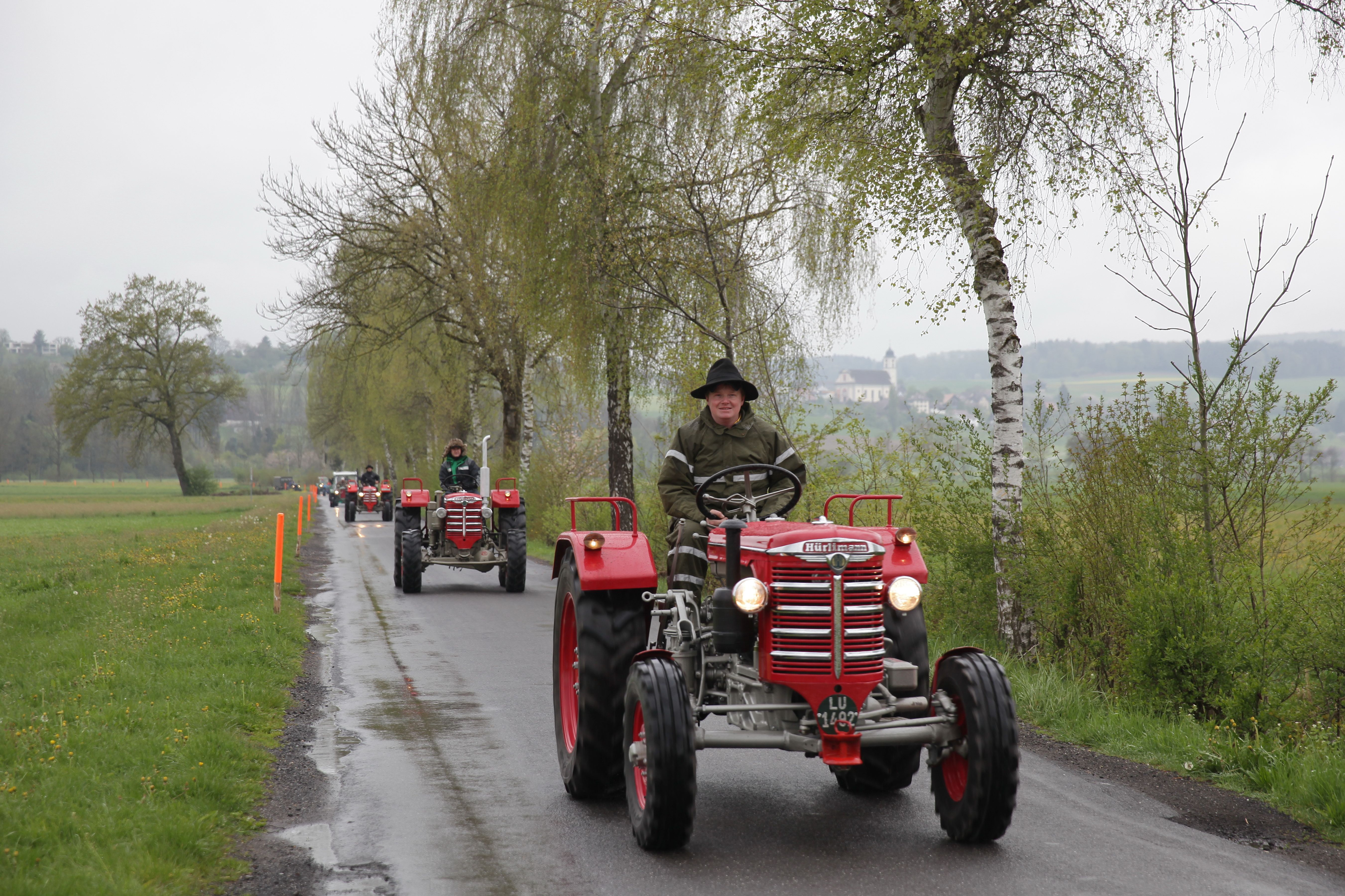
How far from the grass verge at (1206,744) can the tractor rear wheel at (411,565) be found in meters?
9.61

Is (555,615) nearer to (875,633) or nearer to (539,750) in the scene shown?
(539,750)

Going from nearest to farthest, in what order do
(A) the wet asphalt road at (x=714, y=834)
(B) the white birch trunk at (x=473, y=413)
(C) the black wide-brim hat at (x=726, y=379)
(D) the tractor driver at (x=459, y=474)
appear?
(A) the wet asphalt road at (x=714, y=834) < (C) the black wide-brim hat at (x=726, y=379) < (D) the tractor driver at (x=459, y=474) < (B) the white birch trunk at (x=473, y=413)

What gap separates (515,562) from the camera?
15867mm

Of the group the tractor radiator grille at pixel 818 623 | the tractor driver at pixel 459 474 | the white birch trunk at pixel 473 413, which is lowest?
the tractor radiator grille at pixel 818 623

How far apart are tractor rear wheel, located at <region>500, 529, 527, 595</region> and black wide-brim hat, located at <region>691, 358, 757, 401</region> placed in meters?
10.1

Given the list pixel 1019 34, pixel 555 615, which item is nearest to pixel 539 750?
pixel 555 615

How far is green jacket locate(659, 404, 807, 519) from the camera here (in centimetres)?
588

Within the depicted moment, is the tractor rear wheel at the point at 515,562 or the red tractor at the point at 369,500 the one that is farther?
the red tractor at the point at 369,500

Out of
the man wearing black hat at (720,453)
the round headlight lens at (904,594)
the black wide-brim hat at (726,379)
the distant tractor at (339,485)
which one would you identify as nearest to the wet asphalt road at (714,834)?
the round headlight lens at (904,594)

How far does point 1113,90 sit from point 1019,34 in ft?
2.85

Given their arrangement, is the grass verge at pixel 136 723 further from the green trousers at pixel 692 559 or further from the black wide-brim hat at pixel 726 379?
the black wide-brim hat at pixel 726 379

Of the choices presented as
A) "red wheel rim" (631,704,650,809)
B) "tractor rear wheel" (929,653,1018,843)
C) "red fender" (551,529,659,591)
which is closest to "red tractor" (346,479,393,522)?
"red fender" (551,529,659,591)

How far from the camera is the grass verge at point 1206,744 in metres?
5.35

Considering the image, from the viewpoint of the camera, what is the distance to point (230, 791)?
544 cm
